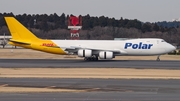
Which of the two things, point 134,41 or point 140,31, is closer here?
point 134,41

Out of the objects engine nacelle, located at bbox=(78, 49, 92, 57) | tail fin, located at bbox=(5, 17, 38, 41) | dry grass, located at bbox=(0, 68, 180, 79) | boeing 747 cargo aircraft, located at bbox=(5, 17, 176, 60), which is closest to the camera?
dry grass, located at bbox=(0, 68, 180, 79)

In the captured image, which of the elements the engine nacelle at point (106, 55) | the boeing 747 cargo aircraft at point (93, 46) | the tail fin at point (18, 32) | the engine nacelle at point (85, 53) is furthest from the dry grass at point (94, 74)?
the tail fin at point (18, 32)

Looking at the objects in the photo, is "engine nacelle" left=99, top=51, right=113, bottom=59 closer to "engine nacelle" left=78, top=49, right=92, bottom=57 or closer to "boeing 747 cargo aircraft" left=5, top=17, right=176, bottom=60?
"boeing 747 cargo aircraft" left=5, top=17, right=176, bottom=60

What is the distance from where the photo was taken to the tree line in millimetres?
136875

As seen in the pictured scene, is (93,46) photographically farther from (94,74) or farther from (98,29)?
(98,29)

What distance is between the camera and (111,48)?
176 ft

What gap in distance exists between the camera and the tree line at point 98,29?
137 meters

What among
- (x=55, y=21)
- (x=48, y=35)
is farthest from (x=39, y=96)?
(x=55, y=21)

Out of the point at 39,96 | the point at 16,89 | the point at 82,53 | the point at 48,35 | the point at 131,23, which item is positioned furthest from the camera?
the point at 131,23

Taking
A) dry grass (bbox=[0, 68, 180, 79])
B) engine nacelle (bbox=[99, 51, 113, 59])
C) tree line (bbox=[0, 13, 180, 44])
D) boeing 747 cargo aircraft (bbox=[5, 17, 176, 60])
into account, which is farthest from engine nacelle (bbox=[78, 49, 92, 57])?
tree line (bbox=[0, 13, 180, 44])

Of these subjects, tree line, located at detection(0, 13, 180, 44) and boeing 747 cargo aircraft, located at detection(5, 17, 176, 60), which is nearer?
boeing 747 cargo aircraft, located at detection(5, 17, 176, 60)

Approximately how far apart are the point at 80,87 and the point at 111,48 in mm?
28826

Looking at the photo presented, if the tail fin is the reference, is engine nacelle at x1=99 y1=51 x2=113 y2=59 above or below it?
below

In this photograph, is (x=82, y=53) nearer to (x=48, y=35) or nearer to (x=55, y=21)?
(x=48, y=35)
